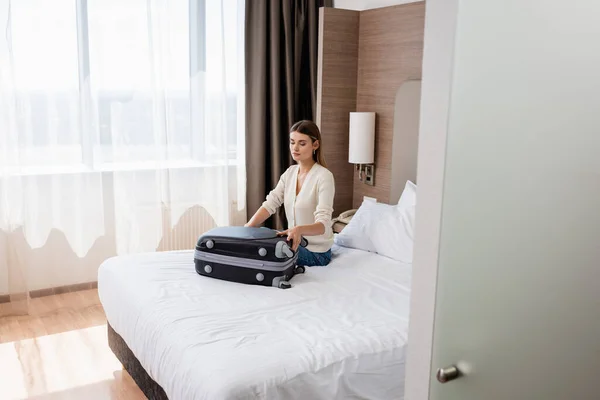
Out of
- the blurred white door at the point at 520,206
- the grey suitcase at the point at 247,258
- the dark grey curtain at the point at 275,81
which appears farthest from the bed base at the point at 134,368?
the dark grey curtain at the point at 275,81

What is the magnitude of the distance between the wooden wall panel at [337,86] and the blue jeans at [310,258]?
130cm

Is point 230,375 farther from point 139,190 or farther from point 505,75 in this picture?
point 139,190

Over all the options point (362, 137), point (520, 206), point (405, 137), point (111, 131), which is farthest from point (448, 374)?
point (111, 131)

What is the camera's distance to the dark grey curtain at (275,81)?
15.2 feet

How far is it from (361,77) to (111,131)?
188 centimetres

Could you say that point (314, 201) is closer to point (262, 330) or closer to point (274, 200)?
point (274, 200)

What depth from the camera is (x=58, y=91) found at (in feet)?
13.3

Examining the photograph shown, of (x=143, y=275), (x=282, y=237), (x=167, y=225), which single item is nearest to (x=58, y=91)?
(x=167, y=225)

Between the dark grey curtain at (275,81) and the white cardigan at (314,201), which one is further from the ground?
the dark grey curtain at (275,81)

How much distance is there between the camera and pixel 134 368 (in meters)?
2.81

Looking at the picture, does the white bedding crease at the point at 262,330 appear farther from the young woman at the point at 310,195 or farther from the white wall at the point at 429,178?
the white wall at the point at 429,178

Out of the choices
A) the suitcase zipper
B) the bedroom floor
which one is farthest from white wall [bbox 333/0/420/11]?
the bedroom floor

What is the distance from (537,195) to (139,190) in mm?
3504

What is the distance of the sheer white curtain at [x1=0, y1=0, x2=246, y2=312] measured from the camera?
394 cm
